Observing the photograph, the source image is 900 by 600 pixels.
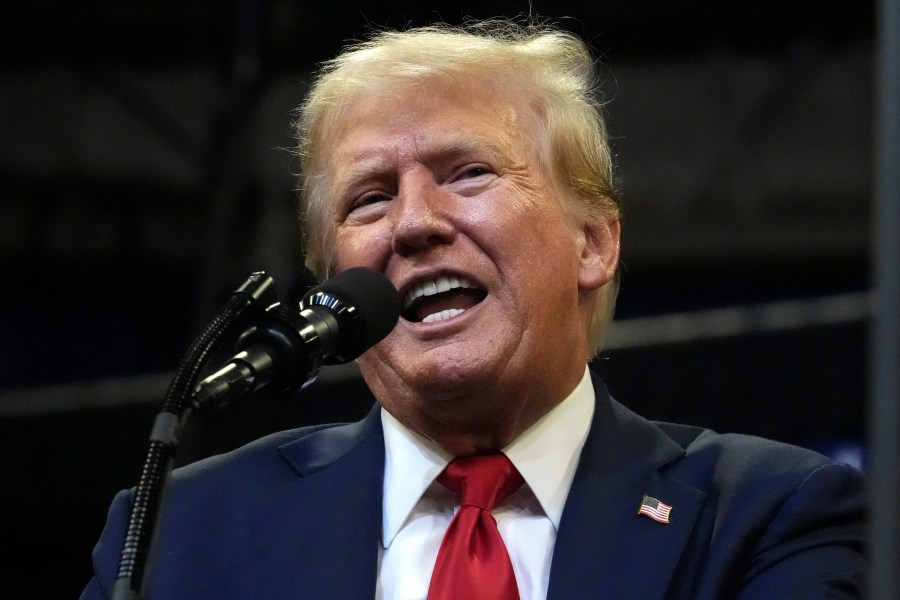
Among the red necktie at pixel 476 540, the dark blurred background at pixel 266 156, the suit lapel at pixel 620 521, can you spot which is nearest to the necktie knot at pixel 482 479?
the red necktie at pixel 476 540

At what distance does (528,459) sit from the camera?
1.93 m

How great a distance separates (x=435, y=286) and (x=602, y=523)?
16.5 inches

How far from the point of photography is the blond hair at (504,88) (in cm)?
207

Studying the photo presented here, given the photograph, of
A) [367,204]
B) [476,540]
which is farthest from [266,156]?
[476,540]

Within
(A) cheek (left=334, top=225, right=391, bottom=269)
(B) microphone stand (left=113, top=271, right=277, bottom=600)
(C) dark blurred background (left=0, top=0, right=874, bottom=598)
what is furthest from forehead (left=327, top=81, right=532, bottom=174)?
(C) dark blurred background (left=0, top=0, right=874, bottom=598)

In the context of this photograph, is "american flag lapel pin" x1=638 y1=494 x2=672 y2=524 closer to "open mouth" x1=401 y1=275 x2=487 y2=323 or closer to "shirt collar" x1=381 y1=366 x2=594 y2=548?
"shirt collar" x1=381 y1=366 x2=594 y2=548

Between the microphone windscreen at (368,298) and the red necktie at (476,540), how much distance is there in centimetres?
41

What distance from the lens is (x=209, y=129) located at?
6496 millimetres

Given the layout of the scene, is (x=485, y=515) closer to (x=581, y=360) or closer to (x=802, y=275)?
(x=581, y=360)

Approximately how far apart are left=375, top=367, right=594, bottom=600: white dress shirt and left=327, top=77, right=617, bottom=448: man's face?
0.04 metres

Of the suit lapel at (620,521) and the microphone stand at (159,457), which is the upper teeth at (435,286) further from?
the microphone stand at (159,457)

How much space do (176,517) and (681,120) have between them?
531 centimetres

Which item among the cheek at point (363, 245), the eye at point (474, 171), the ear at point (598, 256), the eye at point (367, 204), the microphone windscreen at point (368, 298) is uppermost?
the microphone windscreen at point (368, 298)

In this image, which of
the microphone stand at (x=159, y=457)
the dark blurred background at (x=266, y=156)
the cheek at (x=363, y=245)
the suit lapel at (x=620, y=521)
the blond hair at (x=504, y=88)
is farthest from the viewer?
the dark blurred background at (x=266, y=156)
